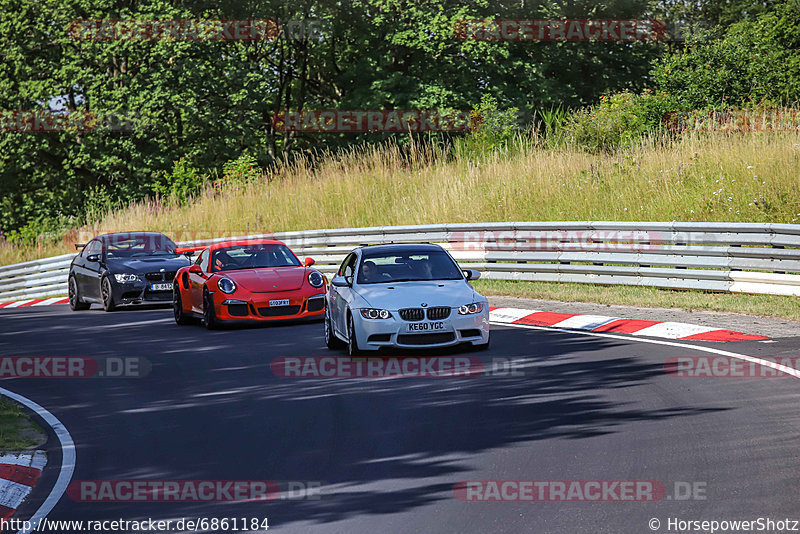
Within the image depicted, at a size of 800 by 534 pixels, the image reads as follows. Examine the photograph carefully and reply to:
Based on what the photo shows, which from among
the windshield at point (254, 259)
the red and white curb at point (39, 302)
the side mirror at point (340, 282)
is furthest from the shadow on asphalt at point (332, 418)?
the red and white curb at point (39, 302)

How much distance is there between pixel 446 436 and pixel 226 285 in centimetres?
910

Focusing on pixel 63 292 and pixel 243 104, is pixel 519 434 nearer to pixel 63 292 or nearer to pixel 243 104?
pixel 63 292

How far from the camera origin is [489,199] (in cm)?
2459

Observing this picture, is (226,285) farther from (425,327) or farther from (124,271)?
(124,271)

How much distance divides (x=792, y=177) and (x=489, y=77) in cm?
2601

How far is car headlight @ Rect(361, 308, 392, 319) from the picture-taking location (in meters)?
12.6

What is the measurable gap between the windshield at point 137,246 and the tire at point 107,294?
695 millimetres

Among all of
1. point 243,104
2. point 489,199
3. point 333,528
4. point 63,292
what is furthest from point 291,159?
point 333,528

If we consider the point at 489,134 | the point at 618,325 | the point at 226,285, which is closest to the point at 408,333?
the point at 618,325

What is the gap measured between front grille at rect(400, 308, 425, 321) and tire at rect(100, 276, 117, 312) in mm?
10984

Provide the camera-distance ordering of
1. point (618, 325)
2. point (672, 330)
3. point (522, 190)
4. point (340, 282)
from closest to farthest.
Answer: point (340, 282) < point (672, 330) < point (618, 325) < point (522, 190)

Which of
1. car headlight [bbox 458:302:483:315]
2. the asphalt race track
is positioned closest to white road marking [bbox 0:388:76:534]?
the asphalt race track

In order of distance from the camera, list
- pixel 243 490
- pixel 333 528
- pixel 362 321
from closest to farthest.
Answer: pixel 333 528
pixel 243 490
pixel 362 321

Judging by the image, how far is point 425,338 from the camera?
1266 cm
